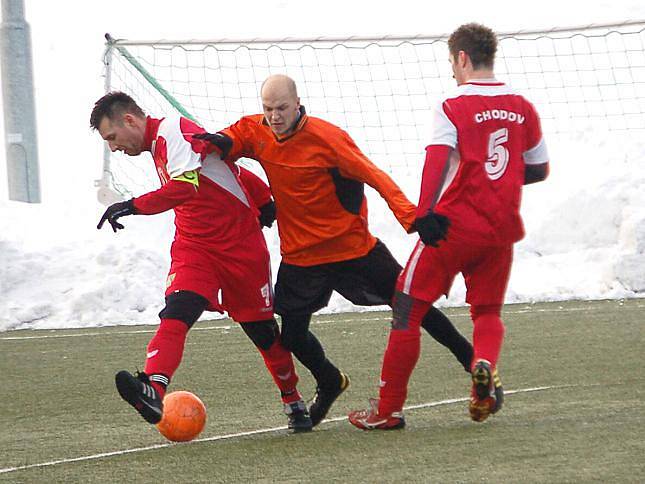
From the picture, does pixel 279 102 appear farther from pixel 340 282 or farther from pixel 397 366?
pixel 397 366

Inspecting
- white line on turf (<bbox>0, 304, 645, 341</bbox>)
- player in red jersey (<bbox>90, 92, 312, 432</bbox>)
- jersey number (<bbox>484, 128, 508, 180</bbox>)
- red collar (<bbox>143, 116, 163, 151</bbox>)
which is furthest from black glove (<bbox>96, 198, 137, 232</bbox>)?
white line on turf (<bbox>0, 304, 645, 341</bbox>)

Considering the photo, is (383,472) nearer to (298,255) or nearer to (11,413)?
(298,255)

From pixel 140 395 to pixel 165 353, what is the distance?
374 millimetres

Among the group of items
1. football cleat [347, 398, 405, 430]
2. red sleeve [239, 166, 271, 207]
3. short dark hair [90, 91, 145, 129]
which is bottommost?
football cleat [347, 398, 405, 430]

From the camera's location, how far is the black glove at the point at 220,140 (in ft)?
21.0

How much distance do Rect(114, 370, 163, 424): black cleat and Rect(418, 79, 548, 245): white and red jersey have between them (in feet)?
4.39

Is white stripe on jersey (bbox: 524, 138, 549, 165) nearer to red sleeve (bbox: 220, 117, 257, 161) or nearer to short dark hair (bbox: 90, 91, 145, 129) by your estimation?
red sleeve (bbox: 220, 117, 257, 161)

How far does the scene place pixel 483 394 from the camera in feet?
18.5

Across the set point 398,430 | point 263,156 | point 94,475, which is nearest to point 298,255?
point 263,156

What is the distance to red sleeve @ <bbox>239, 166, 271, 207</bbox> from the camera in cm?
668

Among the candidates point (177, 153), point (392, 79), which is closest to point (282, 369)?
point (177, 153)

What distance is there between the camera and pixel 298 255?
638 centimetres

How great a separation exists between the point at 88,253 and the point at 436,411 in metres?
7.23

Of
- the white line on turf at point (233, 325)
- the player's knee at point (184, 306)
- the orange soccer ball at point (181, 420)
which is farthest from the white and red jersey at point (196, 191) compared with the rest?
the white line on turf at point (233, 325)
